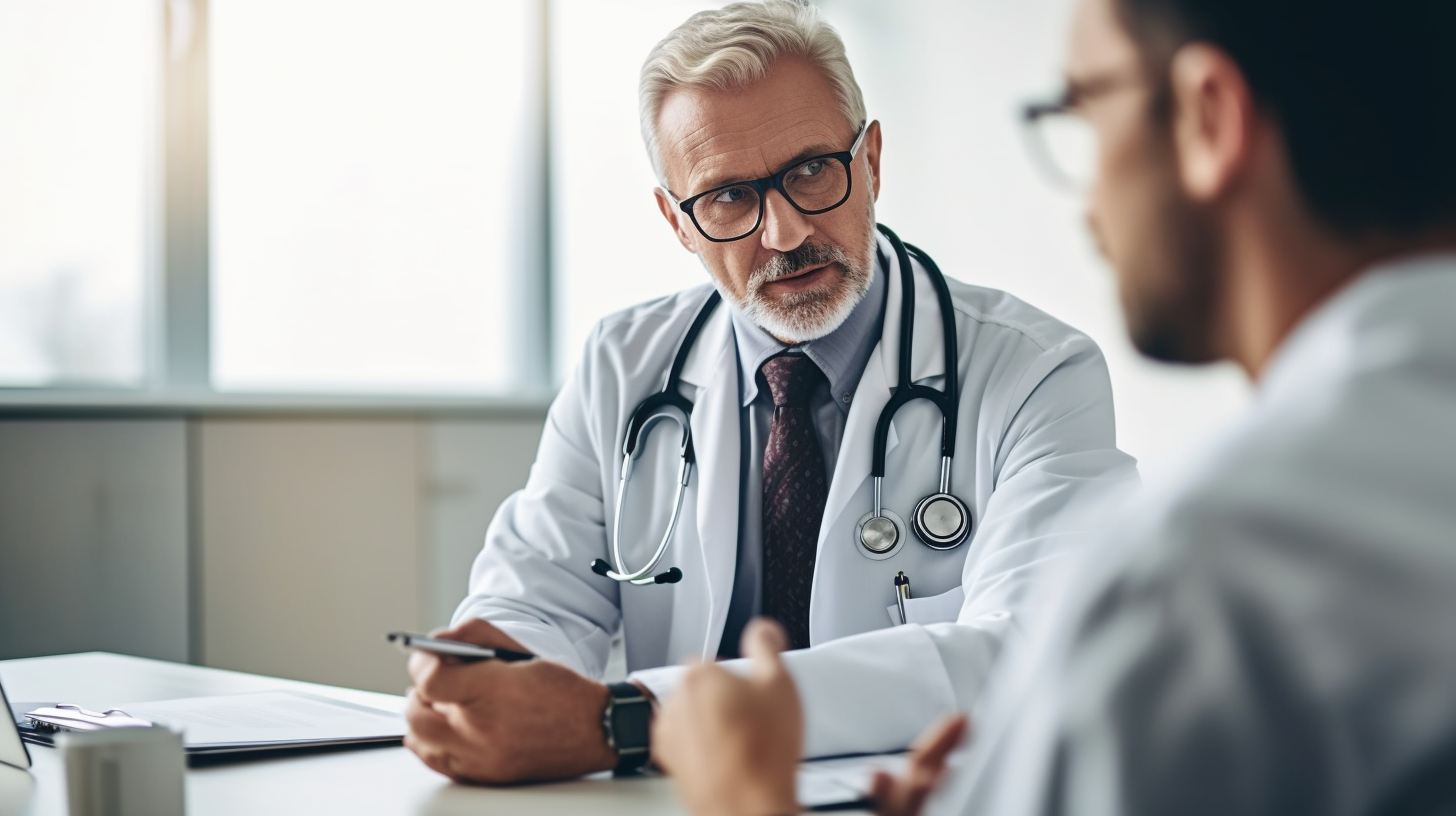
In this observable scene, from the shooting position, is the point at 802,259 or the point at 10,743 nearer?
the point at 10,743

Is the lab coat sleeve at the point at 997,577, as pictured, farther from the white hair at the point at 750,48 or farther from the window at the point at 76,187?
the window at the point at 76,187

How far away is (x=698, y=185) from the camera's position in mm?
1791

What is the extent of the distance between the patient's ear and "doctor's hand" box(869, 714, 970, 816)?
12.6 inches

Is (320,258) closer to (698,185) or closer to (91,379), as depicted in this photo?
(91,379)

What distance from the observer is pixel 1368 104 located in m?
0.58

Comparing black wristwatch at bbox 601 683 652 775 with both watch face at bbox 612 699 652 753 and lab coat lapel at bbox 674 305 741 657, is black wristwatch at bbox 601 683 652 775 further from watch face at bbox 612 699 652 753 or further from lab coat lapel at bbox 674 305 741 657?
lab coat lapel at bbox 674 305 741 657

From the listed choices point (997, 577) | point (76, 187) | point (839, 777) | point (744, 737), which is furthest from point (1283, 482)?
point (76, 187)

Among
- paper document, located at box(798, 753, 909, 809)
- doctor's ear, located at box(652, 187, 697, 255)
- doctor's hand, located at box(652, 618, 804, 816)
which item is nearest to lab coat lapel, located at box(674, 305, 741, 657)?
doctor's ear, located at box(652, 187, 697, 255)

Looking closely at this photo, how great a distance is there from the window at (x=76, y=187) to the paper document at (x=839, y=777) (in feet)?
8.19

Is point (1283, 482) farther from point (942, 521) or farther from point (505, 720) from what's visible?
point (942, 521)

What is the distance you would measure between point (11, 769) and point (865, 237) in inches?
47.3

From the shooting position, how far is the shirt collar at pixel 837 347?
174cm

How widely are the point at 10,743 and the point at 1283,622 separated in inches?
43.9

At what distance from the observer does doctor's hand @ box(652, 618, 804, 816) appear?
697mm
